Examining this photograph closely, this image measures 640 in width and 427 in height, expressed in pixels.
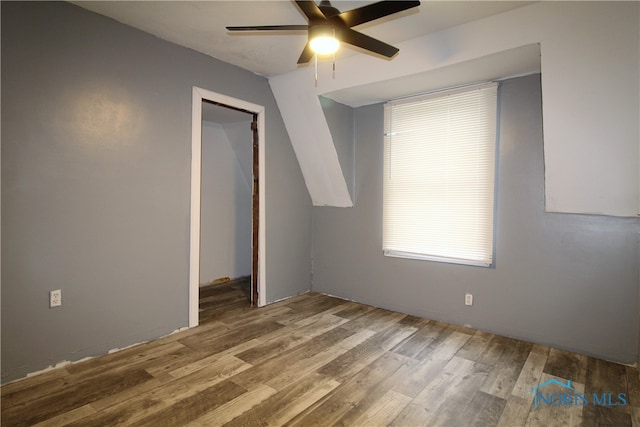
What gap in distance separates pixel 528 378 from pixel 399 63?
2623 millimetres

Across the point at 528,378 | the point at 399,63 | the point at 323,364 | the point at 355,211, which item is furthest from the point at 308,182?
the point at 528,378

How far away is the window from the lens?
10.7 ft

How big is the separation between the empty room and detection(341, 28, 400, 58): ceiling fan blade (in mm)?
14

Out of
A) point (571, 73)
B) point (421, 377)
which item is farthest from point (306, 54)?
point (421, 377)

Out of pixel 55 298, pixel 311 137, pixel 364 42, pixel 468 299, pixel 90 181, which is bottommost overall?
pixel 468 299

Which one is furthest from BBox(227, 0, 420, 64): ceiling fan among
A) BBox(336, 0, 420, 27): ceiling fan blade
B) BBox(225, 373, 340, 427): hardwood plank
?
BBox(225, 373, 340, 427): hardwood plank

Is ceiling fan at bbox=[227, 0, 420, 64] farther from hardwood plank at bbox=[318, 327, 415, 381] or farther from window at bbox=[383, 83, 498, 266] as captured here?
hardwood plank at bbox=[318, 327, 415, 381]

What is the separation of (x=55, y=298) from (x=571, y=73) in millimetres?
3896

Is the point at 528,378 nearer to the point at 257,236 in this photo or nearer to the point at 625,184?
the point at 625,184

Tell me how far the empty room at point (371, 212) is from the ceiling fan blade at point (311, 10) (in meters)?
0.01

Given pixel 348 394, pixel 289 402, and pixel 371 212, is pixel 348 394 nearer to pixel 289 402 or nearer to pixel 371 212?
pixel 289 402

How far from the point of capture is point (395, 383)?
237 cm

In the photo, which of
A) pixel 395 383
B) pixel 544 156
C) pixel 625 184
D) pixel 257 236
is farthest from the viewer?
pixel 257 236

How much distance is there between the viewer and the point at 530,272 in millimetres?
3049
